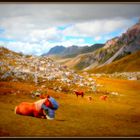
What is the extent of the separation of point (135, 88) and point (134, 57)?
2576 mm

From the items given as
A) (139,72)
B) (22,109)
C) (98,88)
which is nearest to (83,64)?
(98,88)

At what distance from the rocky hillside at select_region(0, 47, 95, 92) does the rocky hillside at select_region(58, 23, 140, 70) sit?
500mm

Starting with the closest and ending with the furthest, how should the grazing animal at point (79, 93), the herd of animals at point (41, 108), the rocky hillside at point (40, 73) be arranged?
the herd of animals at point (41, 108) → the rocky hillside at point (40, 73) → the grazing animal at point (79, 93)

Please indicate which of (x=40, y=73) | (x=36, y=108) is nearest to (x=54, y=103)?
(x=36, y=108)

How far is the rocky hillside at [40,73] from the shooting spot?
1247 cm

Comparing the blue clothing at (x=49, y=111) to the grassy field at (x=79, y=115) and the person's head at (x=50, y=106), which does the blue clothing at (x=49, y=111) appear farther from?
the grassy field at (x=79, y=115)

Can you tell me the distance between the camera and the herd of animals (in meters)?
11.9

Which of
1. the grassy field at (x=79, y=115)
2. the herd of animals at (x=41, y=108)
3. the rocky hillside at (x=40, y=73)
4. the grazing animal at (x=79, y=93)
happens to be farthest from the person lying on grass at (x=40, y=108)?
the grazing animal at (x=79, y=93)

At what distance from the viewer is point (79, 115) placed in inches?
474

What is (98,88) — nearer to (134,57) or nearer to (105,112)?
(105,112)

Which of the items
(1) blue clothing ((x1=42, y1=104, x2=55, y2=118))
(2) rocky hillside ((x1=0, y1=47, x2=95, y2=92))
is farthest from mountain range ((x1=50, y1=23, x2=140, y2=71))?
(1) blue clothing ((x1=42, y1=104, x2=55, y2=118))

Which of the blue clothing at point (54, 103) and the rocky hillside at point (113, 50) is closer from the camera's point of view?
the blue clothing at point (54, 103)

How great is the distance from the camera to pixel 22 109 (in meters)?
12.0

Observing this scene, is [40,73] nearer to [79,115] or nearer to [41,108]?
[41,108]
